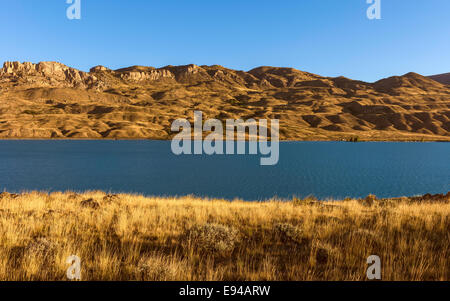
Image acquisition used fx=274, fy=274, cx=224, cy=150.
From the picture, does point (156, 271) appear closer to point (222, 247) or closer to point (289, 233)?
point (222, 247)

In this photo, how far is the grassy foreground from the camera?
502cm

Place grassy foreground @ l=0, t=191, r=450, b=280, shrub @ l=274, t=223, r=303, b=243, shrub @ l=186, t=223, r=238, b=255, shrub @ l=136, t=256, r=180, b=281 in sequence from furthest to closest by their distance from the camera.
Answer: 1. shrub @ l=274, t=223, r=303, b=243
2. shrub @ l=186, t=223, r=238, b=255
3. grassy foreground @ l=0, t=191, r=450, b=280
4. shrub @ l=136, t=256, r=180, b=281

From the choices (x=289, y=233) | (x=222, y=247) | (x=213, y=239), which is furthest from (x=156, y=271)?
(x=289, y=233)

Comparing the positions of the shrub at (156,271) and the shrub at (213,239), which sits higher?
the shrub at (156,271)

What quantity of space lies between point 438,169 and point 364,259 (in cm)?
5842

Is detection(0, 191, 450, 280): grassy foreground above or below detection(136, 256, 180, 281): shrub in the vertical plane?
below

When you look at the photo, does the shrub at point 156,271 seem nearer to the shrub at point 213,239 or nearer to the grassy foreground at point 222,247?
the grassy foreground at point 222,247

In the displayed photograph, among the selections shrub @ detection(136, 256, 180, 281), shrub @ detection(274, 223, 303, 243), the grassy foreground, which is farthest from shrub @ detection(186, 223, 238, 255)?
shrub @ detection(136, 256, 180, 281)

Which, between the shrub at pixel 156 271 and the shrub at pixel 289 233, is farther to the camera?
the shrub at pixel 289 233

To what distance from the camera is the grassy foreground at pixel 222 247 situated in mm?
5023

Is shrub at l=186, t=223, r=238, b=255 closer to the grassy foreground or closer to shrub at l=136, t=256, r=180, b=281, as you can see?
the grassy foreground

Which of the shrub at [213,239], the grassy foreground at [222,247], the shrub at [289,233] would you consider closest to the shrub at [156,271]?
the grassy foreground at [222,247]
